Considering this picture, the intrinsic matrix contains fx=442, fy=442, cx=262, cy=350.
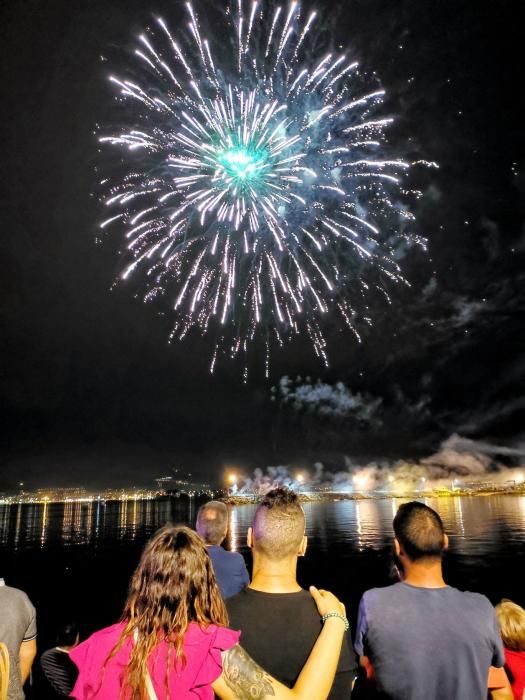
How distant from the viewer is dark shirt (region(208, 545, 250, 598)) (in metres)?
5.38

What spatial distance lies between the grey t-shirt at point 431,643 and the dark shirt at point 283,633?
61cm

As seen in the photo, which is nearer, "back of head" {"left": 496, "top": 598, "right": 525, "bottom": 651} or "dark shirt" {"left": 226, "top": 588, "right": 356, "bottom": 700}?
"dark shirt" {"left": 226, "top": 588, "right": 356, "bottom": 700}

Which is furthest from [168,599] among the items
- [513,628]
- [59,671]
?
[59,671]

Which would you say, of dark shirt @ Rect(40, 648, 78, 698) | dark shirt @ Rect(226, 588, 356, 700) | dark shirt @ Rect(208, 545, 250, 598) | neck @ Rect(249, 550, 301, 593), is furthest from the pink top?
dark shirt @ Rect(40, 648, 78, 698)

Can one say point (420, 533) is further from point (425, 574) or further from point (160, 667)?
point (160, 667)

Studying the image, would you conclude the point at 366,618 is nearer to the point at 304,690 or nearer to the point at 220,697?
the point at 304,690

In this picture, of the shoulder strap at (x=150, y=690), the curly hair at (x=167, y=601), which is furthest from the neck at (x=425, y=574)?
the shoulder strap at (x=150, y=690)

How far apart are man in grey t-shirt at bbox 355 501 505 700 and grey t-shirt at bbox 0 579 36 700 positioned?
10.8 ft

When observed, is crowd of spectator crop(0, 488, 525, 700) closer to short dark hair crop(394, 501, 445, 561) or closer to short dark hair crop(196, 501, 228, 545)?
short dark hair crop(394, 501, 445, 561)

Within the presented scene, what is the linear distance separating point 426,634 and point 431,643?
0.06 m

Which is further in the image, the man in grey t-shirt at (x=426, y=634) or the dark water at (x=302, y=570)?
the dark water at (x=302, y=570)

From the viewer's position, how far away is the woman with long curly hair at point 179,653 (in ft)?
7.98

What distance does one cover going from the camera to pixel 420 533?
3.62 meters

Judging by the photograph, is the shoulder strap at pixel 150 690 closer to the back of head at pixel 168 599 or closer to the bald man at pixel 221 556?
the back of head at pixel 168 599
